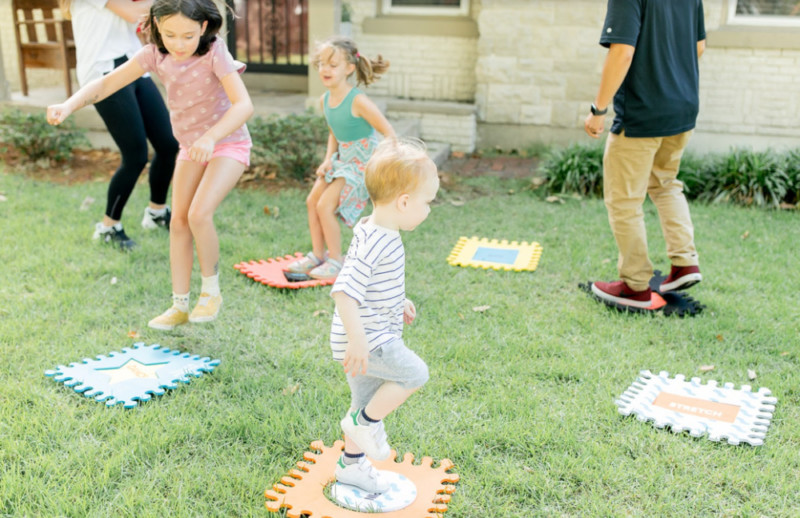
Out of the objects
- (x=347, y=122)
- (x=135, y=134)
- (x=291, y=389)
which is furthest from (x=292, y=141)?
(x=291, y=389)

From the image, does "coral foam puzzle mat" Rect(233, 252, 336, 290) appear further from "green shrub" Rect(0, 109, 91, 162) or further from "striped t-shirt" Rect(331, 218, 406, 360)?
"green shrub" Rect(0, 109, 91, 162)

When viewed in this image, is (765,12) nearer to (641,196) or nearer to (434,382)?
(641,196)

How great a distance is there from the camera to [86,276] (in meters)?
4.37

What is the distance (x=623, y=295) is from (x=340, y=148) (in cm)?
187

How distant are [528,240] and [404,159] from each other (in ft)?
11.1

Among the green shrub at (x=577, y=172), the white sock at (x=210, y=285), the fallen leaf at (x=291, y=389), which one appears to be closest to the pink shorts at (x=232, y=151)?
the white sock at (x=210, y=285)

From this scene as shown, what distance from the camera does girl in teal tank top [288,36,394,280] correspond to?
164 inches

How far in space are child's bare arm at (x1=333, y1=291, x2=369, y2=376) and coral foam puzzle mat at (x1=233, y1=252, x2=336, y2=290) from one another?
220 cm

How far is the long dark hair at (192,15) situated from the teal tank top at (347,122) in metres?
1.01

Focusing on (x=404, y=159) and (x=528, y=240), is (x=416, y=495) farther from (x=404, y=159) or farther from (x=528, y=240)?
(x=528, y=240)

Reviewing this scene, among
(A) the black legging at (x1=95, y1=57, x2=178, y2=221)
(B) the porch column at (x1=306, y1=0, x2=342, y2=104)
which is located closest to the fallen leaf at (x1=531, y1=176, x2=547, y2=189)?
(B) the porch column at (x1=306, y1=0, x2=342, y2=104)

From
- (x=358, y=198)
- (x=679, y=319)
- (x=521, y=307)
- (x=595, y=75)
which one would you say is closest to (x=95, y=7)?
(x=358, y=198)

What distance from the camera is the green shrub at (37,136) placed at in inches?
268

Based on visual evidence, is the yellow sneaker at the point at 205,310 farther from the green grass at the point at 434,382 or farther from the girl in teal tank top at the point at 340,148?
the girl in teal tank top at the point at 340,148
